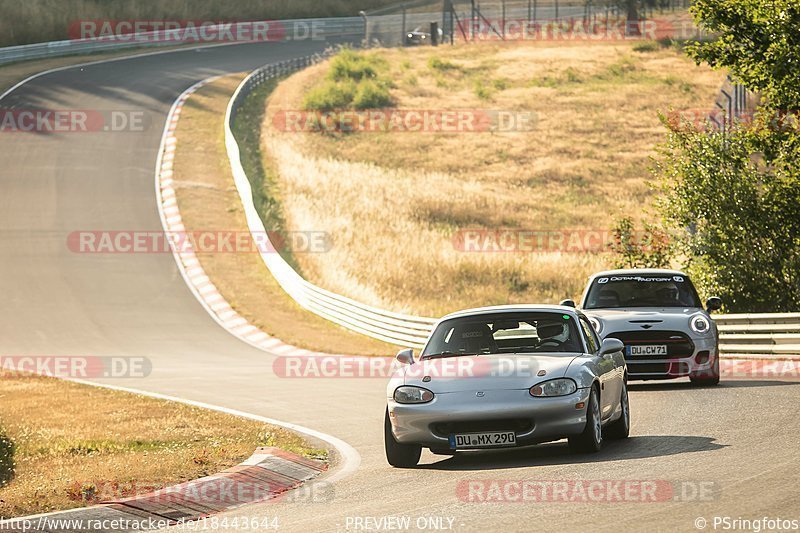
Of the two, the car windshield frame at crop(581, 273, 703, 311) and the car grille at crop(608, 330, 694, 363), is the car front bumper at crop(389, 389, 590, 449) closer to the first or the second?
the car grille at crop(608, 330, 694, 363)

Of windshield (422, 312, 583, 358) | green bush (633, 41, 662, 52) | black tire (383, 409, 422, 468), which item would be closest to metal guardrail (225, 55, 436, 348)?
windshield (422, 312, 583, 358)

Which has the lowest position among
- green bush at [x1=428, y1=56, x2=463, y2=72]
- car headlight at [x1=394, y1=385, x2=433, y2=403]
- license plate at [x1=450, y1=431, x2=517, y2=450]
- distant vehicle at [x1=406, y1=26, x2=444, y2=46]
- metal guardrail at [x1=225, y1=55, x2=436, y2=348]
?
metal guardrail at [x1=225, y1=55, x2=436, y2=348]

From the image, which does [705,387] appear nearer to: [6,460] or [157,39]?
[6,460]

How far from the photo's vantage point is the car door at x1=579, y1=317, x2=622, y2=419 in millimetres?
11602

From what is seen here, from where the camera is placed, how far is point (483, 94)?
6825 centimetres

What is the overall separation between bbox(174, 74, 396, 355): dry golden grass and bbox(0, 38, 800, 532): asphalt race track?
1183mm

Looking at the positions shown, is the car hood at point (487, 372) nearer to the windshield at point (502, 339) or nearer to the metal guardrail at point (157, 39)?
the windshield at point (502, 339)

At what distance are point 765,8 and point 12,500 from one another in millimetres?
17914

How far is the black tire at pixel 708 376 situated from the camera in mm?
17594

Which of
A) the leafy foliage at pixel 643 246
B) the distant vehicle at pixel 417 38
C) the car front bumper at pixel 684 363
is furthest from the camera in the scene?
the distant vehicle at pixel 417 38

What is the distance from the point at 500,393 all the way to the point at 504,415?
0.20m

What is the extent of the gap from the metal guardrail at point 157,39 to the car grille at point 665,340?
50.4 m

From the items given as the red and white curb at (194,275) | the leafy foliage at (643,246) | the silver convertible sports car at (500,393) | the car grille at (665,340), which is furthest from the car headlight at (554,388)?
the leafy foliage at (643,246)

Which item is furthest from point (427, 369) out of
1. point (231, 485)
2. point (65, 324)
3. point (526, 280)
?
point (526, 280)
